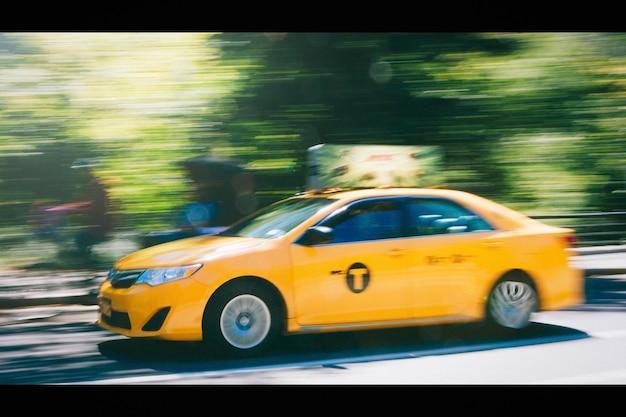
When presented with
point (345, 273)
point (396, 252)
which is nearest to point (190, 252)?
point (345, 273)

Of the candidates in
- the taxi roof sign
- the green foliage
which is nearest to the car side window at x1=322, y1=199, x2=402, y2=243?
the taxi roof sign

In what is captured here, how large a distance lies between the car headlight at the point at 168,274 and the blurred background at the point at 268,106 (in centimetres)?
416

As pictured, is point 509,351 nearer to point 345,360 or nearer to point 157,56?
point 345,360

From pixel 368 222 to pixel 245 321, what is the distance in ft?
4.59

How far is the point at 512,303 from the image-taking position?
722 cm

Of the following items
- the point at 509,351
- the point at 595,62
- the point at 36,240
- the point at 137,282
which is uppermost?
the point at 595,62

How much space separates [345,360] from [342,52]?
5.28 meters

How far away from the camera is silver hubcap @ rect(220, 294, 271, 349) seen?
21.1ft

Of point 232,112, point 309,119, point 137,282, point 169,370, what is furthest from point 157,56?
point 169,370

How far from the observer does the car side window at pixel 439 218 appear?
707 centimetres

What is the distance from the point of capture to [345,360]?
6.54 metres

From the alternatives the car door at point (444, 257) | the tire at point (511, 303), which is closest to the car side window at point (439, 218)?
the car door at point (444, 257)

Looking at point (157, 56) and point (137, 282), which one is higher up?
point (157, 56)
